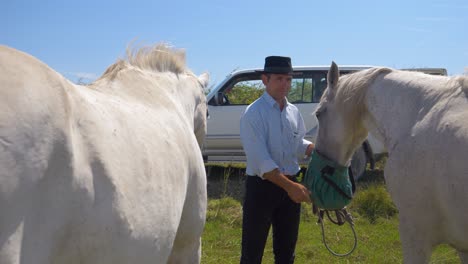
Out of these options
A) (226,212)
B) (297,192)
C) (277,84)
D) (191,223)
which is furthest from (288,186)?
(226,212)

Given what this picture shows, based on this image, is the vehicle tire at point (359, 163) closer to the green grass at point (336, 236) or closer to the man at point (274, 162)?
the green grass at point (336, 236)

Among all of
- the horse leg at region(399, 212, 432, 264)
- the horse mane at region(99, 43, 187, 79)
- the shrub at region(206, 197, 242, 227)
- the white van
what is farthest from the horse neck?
the white van

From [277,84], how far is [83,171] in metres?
2.20

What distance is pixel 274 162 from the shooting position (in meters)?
3.18

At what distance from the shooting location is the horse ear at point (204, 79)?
325cm

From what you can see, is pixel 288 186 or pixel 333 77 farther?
pixel 333 77

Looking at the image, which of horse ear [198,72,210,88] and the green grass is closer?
horse ear [198,72,210,88]

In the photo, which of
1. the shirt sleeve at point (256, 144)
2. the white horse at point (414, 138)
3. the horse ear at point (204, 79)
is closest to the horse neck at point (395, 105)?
the white horse at point (414, 138)

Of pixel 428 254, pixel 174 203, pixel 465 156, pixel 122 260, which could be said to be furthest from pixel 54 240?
pixel 428 254

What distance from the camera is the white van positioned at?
8945mm

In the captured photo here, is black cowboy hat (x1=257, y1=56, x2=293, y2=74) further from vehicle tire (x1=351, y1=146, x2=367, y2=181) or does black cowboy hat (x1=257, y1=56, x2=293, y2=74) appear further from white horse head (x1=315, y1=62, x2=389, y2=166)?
vehicle tire (x1=351, y1=146, x2=367, y2=181)

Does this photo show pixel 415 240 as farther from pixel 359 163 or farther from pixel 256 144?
pixel 359 163

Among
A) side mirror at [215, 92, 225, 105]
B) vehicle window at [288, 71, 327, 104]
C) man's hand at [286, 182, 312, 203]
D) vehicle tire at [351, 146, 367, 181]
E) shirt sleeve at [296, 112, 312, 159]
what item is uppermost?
shirt sleeve at [296, 112, 312, 159]

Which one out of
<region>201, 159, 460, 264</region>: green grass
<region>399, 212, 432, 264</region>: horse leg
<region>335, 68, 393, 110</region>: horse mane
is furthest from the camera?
<region>201, 159, 460, 264</region>: green grass
